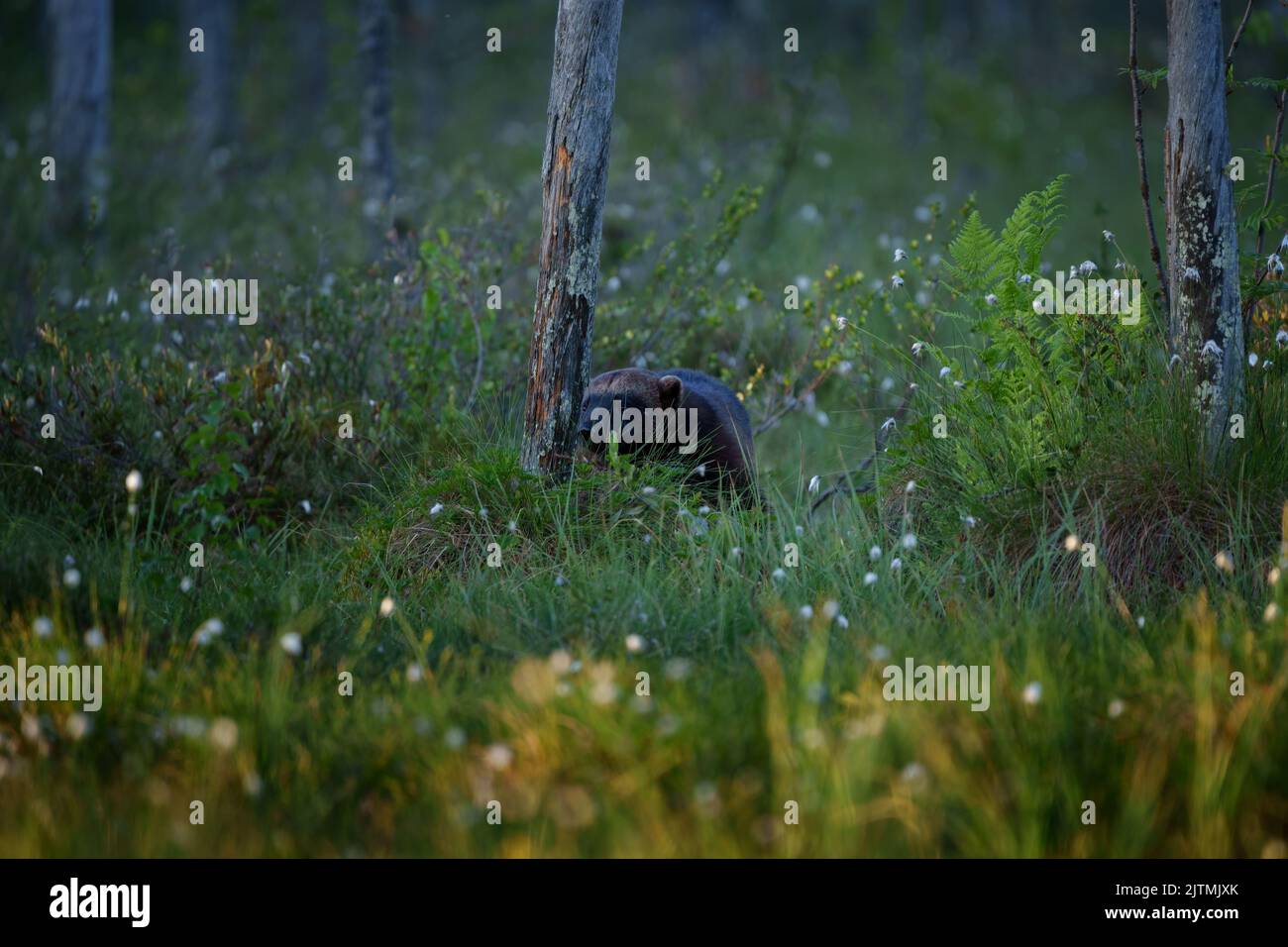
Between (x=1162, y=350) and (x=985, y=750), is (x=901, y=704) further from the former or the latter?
(x=1162, y=350)

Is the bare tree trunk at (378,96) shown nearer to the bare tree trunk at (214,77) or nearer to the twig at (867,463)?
A: the twig at (867,463)

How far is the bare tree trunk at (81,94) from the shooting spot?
40.7 ft

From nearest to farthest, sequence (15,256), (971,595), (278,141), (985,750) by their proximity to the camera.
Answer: (985,750)
(971,595)
(15,256)
(278,141)

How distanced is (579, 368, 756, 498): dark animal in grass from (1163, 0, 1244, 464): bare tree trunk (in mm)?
2258

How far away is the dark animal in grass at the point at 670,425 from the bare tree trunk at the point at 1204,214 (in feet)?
7.41

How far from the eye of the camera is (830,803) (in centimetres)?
346

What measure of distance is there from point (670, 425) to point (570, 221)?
1321 millimetres

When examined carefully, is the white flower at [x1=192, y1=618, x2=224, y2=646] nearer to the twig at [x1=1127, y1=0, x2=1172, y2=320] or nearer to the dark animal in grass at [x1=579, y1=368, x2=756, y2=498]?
the dark animal in grass at [x1=579, y1=368, x2=756, y2=498]

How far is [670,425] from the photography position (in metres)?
6.60

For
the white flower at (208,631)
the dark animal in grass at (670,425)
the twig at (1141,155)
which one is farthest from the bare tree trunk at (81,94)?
the twig at (1141,155)

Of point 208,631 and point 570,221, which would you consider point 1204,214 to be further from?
point 208,631

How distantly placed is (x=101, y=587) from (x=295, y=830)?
1.85 m
